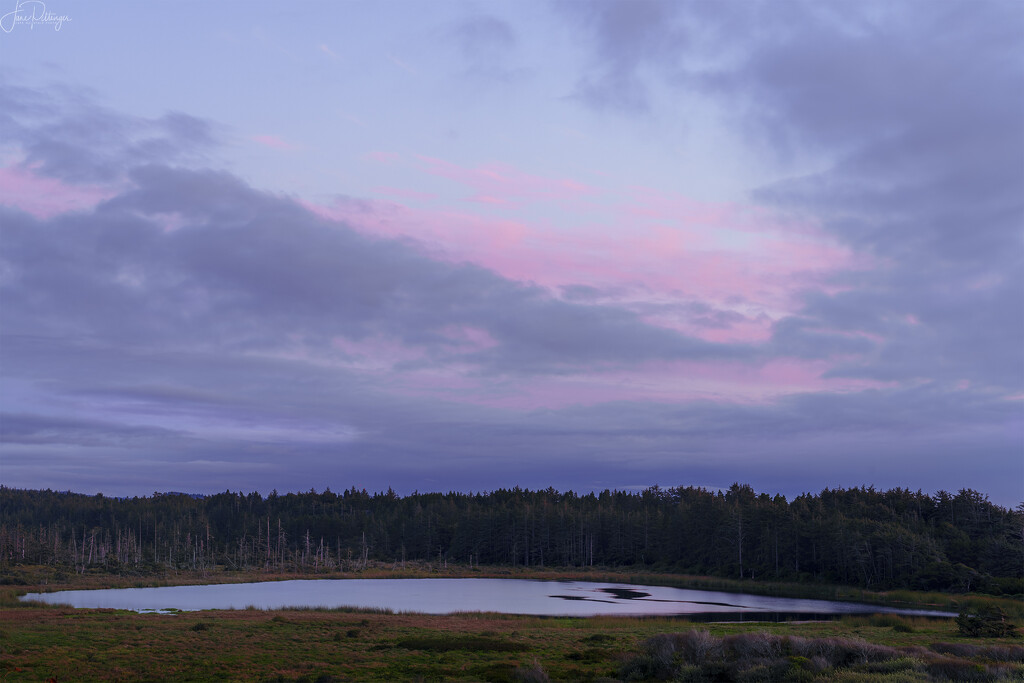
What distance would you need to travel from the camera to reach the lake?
206 ft

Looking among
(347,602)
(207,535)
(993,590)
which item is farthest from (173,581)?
(993,590)

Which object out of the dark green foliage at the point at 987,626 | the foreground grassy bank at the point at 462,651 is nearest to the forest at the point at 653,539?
the dark green foliage at the point at 987,626

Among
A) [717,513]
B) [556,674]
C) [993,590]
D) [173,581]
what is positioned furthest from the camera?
[717,513]

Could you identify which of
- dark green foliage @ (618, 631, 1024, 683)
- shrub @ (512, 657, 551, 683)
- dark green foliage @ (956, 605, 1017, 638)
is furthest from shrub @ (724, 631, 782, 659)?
dark green foliage @ (956, 605, 1017, 638)

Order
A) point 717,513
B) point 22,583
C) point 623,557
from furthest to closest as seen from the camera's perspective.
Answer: point 623,557 → point 717,513 → point 22,583

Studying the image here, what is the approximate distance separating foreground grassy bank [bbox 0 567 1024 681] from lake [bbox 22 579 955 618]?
16.7m

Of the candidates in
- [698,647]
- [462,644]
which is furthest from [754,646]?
[462,644]

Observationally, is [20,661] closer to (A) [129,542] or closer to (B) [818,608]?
(B) [818,608]

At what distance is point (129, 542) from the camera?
144875 millimetres

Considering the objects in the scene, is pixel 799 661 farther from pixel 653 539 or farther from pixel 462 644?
pixel 653 539

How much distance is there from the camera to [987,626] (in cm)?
3750

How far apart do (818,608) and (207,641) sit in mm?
55316

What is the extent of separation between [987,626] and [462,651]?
2766cm

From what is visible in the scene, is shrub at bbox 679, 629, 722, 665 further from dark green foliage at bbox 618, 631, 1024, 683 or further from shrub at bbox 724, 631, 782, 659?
shrub at bbox 724, 631, 782, 659
